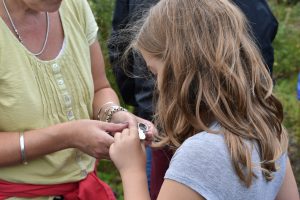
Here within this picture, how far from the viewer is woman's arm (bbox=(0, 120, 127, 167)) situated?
213cm

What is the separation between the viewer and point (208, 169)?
1.85m

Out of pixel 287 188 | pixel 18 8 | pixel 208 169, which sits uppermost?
pixel 18 8

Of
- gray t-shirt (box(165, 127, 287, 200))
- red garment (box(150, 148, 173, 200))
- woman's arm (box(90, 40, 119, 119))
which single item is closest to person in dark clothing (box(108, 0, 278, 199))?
red garment (box(150, 148, 173, 200))

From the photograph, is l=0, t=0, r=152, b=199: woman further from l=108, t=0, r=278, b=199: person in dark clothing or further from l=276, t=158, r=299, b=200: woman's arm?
l=276, t=158, r=299, b=200: woman's arm

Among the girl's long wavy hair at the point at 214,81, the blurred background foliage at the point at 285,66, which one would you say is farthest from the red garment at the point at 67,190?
the blurred background foliage at the point at 285,66

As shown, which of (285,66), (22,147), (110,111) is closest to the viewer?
(22,147)

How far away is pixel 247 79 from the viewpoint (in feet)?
6.52

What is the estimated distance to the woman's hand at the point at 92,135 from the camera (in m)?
2.17

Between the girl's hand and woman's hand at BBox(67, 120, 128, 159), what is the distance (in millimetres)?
84

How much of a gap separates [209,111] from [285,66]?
3683 millimetres

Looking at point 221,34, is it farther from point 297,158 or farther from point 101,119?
point 297,158

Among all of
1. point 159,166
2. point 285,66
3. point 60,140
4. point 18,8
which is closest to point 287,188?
point 159,166

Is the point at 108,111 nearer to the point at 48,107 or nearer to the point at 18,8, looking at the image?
the point at 48,107

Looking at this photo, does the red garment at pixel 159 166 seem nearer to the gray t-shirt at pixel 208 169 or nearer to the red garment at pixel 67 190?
the red garment at pixel 67 190
